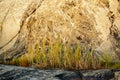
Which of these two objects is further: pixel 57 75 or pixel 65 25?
pixel 65 25

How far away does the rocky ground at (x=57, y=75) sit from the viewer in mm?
3537

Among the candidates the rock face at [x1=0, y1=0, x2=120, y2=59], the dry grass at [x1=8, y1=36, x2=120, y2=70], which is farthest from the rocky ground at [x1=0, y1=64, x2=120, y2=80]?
the rock face at [x1=0, y1=0, x2=120, y2=59]

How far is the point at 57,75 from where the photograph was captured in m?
3.60

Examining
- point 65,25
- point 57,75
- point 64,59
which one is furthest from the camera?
point 65,25

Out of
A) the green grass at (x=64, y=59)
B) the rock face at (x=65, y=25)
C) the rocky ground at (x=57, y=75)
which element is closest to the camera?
the rocky ground at (x=57, y=75)

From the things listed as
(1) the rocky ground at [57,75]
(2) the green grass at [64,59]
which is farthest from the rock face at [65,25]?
(1) the rocky ground at [57,75]

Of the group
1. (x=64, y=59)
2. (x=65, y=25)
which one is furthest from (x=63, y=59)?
(x=65, y=25)

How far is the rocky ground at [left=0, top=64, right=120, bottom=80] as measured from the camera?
3.54 meters

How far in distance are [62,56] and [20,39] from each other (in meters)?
1.11

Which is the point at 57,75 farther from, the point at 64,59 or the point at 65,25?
the point at 65,25

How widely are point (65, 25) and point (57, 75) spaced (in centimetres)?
163

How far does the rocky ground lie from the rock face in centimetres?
115

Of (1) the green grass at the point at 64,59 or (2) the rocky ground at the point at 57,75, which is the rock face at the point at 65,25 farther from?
(2) the rocky ground at the point at 57,75

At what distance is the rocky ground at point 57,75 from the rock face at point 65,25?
1149 millimetres
